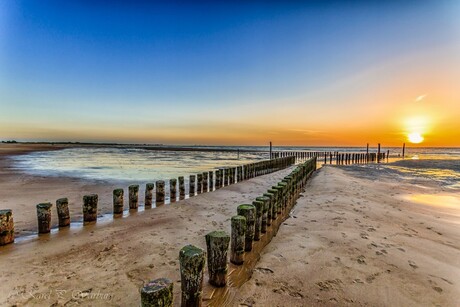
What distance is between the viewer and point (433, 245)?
5.14 m

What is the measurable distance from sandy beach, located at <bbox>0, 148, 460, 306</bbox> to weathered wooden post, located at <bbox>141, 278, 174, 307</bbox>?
1018 mm

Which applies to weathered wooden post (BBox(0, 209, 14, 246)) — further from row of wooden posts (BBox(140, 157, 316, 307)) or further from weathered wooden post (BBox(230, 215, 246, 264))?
weathered wooden post (BBox(230, 215, 246, 264))

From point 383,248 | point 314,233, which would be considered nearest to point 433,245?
point 383,248

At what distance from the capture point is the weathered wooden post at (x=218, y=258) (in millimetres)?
3710

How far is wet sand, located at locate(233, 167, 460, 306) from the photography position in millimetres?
3402

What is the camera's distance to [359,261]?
4.32m

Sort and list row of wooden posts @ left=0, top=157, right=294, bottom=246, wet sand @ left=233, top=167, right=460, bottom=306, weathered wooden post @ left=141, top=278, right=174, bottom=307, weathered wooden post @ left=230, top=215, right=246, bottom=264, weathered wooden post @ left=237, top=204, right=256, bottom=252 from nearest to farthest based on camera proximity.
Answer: weathered wooden post @ left=141, top=278, right=174, bottom=307 < wet sand @ left=233, top=167, right=460, bottom=306 < weathered wooden post @ left=230, top=215, right=246, bottom=264 < weathered wooden post @ left=237, top=204, right=256, bottom=252 < row of wooden posts @ left=0, top=157, right=294, bottom=246

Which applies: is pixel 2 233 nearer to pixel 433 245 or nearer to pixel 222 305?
pixel 222 305

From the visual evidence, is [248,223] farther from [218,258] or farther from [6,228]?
[6,228]

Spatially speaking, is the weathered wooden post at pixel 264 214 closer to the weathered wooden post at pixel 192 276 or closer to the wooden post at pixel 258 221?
the wooden post at pixel 258 221

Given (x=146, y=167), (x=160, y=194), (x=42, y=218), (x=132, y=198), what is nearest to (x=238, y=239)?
(x=42, y=218)

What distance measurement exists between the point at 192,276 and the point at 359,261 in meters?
2.96

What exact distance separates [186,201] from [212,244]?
5.91 meters

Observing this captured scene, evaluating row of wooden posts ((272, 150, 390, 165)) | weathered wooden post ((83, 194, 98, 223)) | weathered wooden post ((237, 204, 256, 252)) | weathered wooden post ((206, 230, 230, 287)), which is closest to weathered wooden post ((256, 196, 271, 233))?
weathered wooden post ((237, 204, 256, 252))
